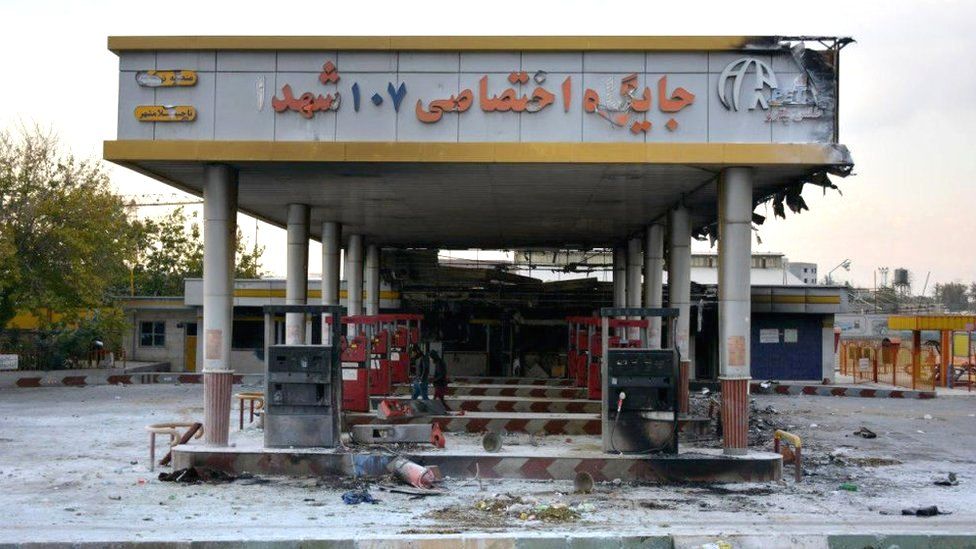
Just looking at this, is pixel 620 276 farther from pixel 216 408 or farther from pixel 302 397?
pixel 216 408

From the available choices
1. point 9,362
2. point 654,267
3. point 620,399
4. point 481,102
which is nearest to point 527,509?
point 620,399

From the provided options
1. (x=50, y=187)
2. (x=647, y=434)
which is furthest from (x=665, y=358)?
(x=50, y=187)

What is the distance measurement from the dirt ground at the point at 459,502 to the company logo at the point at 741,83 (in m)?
5.65

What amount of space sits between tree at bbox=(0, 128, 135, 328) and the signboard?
13.6ft

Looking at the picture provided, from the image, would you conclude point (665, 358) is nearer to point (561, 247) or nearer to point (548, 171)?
point (548, 171)

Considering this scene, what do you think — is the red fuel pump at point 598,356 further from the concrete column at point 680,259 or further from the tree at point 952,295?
the tree at point 952,295

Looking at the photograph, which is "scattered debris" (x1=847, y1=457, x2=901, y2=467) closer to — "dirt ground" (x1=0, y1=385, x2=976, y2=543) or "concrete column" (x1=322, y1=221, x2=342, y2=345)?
"dirt ground" (x1=0, y1=385, x2=976, y2=543)

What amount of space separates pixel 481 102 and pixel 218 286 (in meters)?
5.12

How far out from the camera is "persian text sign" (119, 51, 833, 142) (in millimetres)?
15383

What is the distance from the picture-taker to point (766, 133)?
15414mm

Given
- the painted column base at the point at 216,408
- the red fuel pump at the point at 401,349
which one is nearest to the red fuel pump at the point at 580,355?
the red fuel pump at the point at 401,349

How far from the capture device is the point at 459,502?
43.2 feet

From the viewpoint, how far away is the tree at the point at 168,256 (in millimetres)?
60625

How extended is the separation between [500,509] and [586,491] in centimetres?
185
